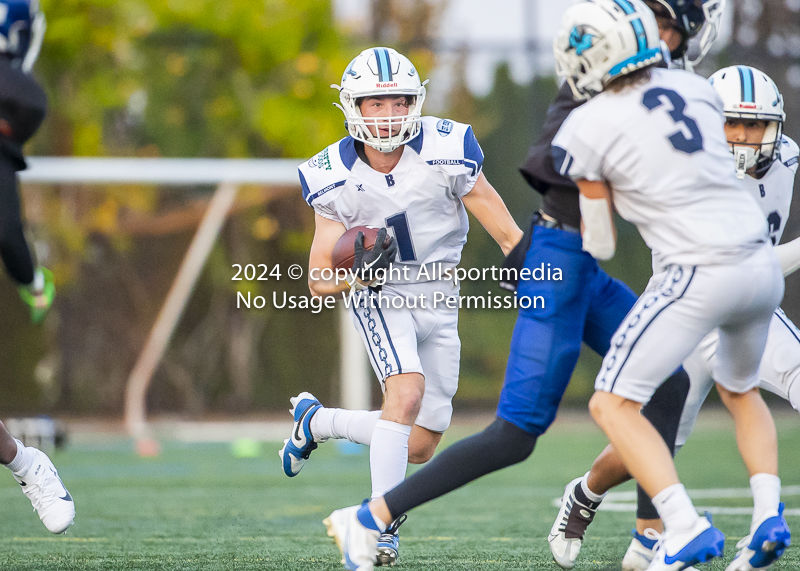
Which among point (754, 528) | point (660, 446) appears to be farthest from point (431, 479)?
point (754, 528)

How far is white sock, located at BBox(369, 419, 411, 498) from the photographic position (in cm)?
361

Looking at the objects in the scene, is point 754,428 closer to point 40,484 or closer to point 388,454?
point 388,454

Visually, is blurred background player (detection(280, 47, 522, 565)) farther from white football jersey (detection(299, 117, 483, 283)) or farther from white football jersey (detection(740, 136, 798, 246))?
white football jersey (detection(740, 136, 798, 246))

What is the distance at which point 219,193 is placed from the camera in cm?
992

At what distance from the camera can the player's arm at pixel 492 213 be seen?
3875 mm

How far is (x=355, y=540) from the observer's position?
3076 millimetres

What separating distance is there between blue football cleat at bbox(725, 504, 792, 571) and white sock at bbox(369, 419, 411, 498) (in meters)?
1.18

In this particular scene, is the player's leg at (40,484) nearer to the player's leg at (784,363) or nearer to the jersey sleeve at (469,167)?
the jersey sleeve at (469,167)

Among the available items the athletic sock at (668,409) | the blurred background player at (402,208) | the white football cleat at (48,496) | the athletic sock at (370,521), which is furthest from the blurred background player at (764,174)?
the white football cleat at (48,496)

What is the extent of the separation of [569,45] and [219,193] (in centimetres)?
734

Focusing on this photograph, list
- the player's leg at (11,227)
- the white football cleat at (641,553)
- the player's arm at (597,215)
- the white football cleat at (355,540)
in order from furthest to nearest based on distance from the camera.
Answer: the white football cleat at (641,553) → the player's leg at (11,227) → the white football cleat at (355,540) → the player's arm at (597,215)

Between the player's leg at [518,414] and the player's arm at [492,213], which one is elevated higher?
the player's arm at [492,213]

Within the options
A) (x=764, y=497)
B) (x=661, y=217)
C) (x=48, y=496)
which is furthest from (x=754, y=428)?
(x=48, y=496)

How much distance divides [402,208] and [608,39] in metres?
1.24
